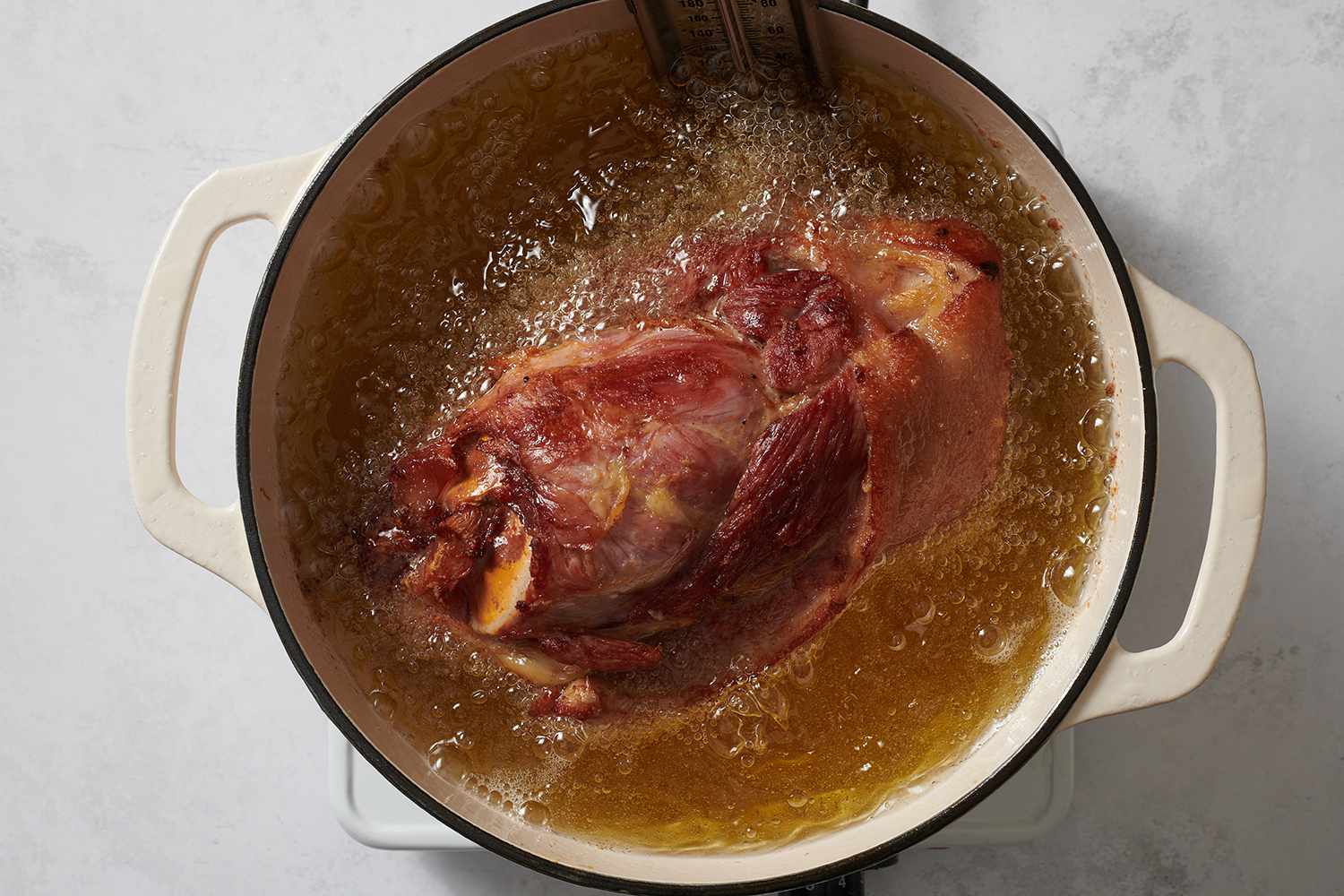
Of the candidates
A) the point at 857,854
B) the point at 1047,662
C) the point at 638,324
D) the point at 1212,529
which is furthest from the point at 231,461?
the point at 1212,529

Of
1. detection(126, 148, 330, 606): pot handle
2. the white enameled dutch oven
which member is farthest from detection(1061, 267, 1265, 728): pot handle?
detection(126, 148, 330, 606): pot handle

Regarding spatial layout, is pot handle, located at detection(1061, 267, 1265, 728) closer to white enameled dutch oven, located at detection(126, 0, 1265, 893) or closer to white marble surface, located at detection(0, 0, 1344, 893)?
white enameled dutch oven, located at detection(126, 0, 1265, 893)

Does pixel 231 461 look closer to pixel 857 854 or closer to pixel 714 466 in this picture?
pixel 714 466

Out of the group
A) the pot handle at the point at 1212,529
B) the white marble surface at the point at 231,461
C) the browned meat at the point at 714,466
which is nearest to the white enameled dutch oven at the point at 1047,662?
the pot handle at the point at 1212,529

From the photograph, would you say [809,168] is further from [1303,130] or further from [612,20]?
[1303,130]

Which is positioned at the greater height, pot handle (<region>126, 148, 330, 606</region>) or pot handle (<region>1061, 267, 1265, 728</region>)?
pot handle (<region>1061, 267, 1265, 728</region>)

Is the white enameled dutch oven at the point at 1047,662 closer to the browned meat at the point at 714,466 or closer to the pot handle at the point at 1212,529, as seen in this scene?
the pot handle at the point at 1212,529
